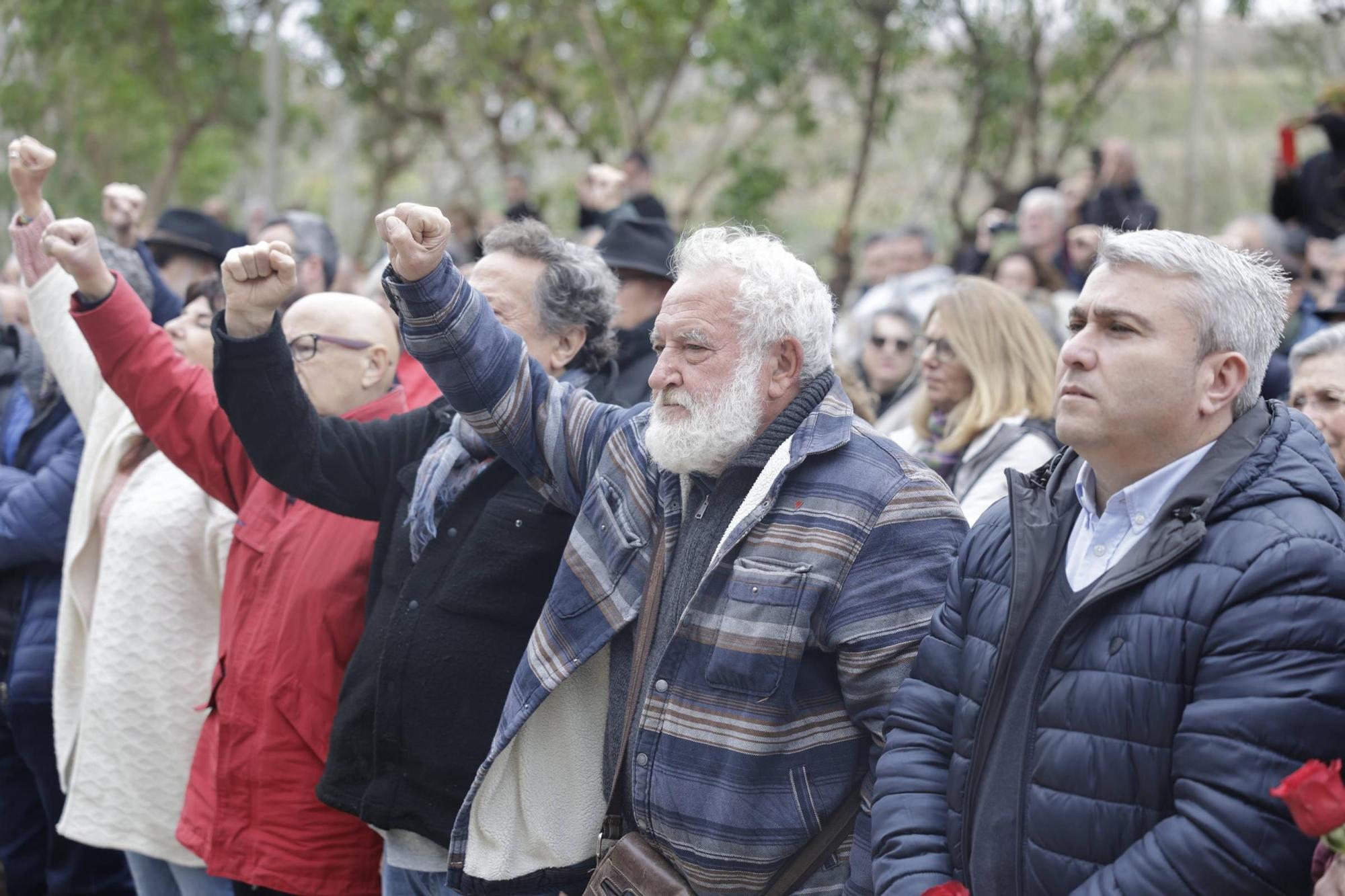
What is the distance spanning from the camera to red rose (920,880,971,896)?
2.25 metres

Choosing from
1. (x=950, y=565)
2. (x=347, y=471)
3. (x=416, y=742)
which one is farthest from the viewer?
(x=347, y=471)

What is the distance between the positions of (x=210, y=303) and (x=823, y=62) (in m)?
7.25

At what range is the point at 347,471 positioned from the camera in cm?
363

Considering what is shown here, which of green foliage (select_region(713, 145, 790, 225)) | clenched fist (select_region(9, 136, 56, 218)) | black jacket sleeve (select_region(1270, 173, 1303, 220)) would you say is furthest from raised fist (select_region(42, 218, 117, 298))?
green foliage (select_region(713, 145, 790, 225))

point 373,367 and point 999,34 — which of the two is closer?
point 373,367

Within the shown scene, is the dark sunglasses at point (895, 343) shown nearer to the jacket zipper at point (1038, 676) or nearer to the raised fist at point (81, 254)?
the raised fist at point (81, 254)

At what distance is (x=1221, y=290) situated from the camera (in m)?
2.29

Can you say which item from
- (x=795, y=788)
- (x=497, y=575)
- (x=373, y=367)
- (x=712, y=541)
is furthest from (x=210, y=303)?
(x=795, y=788)

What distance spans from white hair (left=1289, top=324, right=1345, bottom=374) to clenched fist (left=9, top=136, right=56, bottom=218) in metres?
3.35

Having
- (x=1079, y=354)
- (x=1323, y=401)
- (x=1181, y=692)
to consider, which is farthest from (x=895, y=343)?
(x=1181, y=692)

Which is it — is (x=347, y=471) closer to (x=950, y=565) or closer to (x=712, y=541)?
(x=712, y=541)

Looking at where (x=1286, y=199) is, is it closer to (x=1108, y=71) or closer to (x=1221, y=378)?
(x=1108, y=71)

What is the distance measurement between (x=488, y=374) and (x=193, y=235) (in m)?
4.07

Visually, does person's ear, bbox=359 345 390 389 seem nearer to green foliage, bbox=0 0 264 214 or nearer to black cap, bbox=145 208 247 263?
black cap, bbox=145 208 247 263
